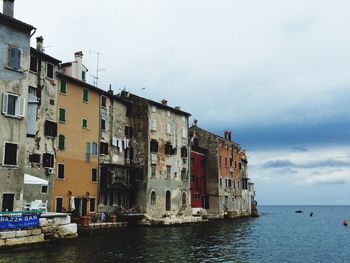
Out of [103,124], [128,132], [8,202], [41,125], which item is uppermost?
[103,124]

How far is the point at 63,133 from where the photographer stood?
4266 centimetres

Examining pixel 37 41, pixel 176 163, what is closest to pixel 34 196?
pixel 37 41

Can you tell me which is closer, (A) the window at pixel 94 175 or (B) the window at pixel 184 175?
(A) the window at pixel 94 175

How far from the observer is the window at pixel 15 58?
31.1 metres

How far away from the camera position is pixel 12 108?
1220 inches

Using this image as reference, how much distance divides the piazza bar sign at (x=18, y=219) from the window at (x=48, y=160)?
1137 centimetres

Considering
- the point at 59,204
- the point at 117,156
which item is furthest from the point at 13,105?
the point at 117,156

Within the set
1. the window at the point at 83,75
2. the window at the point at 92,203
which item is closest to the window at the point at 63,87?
the window at the point at 83,75

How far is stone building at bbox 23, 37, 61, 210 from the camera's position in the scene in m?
38.0

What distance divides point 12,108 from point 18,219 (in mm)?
8544

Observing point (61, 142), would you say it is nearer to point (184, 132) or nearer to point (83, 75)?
point (83, 75)

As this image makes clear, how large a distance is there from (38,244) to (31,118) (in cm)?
1056

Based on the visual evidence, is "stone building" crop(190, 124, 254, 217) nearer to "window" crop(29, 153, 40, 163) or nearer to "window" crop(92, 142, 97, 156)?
"window" crop(92, 142, 97, 156)

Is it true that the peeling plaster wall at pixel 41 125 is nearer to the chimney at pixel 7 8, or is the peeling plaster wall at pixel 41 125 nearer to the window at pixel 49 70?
the window at pixel 49 70
